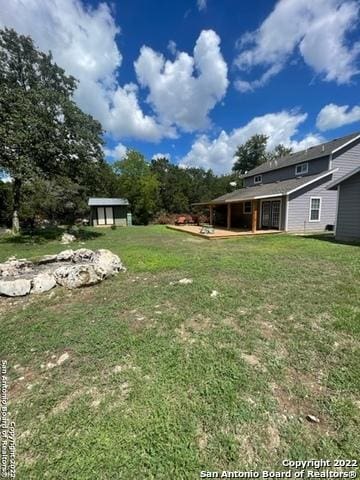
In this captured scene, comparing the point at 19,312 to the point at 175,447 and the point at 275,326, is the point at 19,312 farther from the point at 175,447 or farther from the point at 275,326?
the point at 275,326

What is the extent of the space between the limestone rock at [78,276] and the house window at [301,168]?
15.6 m

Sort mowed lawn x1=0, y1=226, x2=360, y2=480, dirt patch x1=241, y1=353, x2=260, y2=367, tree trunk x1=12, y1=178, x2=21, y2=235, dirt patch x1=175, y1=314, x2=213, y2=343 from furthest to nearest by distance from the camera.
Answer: tree trunk x1=12, y1=178, x2=21, y2=235, dirt patch x1=175, y1=314, x2=213, y2=343, dirt patch x1=241, y1=353, x2=260, y2=367, mowed lawn x1=0, y1=226, x2=360, y2=480

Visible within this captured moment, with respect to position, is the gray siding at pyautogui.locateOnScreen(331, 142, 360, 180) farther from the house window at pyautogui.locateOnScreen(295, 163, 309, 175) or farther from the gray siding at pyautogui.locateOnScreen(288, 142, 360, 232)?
the house window at pyautogui.locateOnScreen(295, 163, 309, 175)

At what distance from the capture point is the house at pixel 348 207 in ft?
32.2

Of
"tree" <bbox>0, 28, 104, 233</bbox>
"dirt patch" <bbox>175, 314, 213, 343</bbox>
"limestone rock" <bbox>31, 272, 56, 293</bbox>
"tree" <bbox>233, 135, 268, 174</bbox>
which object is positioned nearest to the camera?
"dirt patch" <bbox>175, 314, 213, 343</bbox>

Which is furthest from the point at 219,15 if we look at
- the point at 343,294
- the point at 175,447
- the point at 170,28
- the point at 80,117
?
the point at 175,447

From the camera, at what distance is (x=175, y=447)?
172cm

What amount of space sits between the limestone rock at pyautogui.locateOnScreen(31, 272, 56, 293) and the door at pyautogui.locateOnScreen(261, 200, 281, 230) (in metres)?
12.8

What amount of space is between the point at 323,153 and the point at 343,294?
13205 millimetres

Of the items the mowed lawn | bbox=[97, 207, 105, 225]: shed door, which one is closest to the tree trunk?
bbox=[97, 207, 105, 225]: shed door

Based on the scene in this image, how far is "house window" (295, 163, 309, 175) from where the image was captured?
612 inches

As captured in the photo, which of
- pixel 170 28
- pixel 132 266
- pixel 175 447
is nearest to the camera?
pixel 175 447

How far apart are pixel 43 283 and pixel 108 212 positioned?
19.4m

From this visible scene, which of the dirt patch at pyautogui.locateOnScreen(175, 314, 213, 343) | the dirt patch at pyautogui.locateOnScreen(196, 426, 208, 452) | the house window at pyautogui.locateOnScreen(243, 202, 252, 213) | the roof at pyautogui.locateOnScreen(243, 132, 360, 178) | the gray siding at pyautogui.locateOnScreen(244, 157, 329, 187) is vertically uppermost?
the roof at pyautogui.locateOnScreen(243, 132, 360, 178)
